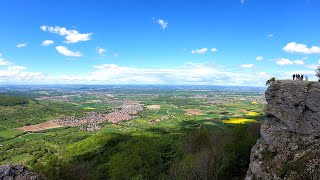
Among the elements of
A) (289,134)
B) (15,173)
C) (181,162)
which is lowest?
(181,162)

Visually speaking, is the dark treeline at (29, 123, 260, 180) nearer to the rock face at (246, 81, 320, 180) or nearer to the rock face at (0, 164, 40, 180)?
the rock face at (0, 164, 40, 180)

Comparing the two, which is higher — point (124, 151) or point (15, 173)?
point (15, 173)

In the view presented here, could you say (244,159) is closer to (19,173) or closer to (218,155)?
(218,155)

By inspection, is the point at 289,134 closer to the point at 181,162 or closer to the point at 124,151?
the point at 181,162

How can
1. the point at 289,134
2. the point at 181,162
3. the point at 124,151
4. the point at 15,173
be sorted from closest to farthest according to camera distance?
1. the point at 15,173
2. the point at 289,134
3. the point at 181,162
4. the point at 124,151

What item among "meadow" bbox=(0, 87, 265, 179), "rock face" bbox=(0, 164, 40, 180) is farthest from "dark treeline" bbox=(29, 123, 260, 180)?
"rock face" bbox=(0, 164, 40, 180)

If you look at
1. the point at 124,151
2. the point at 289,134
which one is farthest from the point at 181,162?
the point at 124,151
